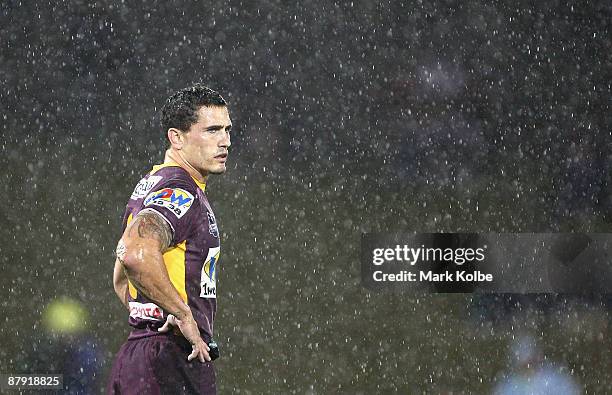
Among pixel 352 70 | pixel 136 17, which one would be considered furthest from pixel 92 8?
pixel 352 70

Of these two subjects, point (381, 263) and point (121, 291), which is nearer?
point (121, 291)

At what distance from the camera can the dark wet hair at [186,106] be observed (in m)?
3.04

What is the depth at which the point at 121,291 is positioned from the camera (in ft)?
10.3

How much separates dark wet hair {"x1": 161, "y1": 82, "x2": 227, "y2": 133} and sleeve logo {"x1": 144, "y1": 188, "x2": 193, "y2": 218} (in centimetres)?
33

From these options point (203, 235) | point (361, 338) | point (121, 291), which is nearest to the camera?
point (203, 235)

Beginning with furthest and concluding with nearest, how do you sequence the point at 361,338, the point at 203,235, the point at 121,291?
the point at 361,338, the point at 121,291, the point at 203,235

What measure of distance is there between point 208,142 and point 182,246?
40 centimetres

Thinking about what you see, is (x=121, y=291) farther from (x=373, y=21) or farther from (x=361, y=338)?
(x=373, y=21)

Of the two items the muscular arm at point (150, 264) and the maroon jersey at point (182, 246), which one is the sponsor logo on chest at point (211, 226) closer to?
the maroon jersey at point (182, 246)

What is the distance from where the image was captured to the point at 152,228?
105 inches

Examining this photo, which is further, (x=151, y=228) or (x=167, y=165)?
(x=167, y=165)

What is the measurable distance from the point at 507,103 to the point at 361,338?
1.49 metres

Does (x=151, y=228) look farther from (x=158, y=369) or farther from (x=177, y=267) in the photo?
(x=158, y=369)

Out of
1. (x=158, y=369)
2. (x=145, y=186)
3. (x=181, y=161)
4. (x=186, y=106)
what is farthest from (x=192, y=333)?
(x=186, y=106)
